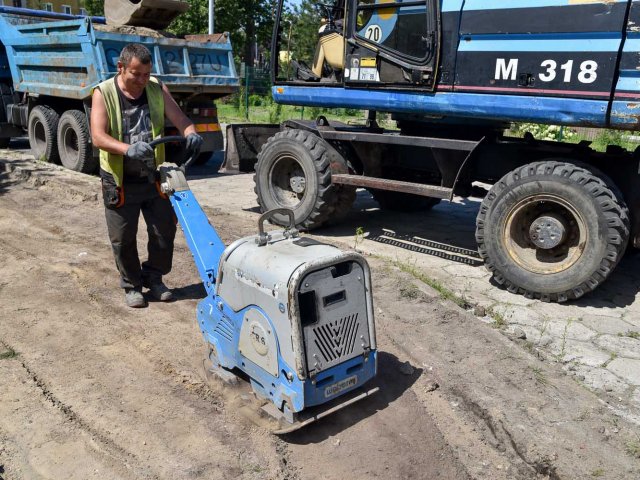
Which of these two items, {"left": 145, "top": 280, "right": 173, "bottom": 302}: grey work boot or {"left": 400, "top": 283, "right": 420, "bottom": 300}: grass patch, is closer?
{"left": 145, "top": 280, "right": 173, "bottom": 302}: grey work boot

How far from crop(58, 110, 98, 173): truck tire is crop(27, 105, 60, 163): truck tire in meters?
0.22

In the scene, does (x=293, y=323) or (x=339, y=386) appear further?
(x=339, y=386)

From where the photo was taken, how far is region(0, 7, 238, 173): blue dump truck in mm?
8406

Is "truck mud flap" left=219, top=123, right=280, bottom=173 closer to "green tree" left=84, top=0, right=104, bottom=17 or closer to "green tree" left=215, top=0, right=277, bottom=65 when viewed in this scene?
"green tree" left=215, top=0, right=277, bottom=65

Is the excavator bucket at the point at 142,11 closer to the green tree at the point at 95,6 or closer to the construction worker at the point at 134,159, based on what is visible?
the construction worker at the point at 134,159

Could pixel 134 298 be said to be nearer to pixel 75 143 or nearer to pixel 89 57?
pixel 89 57

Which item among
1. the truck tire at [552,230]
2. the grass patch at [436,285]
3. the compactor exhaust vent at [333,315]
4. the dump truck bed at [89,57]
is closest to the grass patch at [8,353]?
the compactor exhaust vent at [333,315]

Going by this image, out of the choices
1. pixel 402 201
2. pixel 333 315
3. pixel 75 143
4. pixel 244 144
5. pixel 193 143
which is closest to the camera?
pixel 333 315

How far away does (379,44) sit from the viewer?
18.4ft

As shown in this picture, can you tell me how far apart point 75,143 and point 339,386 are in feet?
26.1

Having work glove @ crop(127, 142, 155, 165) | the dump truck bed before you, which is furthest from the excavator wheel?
the dump truck bed

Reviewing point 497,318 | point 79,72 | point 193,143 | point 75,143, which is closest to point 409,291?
point 497,318

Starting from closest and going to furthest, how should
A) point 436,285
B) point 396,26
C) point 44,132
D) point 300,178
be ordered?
point 436,285
point 396,26
point 300,178
point 44,132

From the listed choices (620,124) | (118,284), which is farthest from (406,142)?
(118,284)
